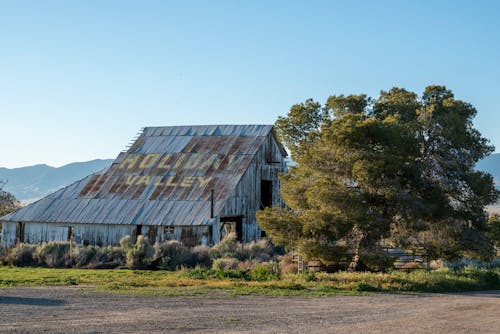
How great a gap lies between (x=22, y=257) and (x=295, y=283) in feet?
65.1

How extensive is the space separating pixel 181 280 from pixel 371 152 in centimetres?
896

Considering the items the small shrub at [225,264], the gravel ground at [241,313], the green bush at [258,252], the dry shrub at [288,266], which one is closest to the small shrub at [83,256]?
the small shrub at [225,264]

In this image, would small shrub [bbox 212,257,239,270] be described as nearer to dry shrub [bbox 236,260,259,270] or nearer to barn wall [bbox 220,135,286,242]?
dry shrub [bbox 236,260,259,270]

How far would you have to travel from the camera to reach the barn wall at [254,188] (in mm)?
44531

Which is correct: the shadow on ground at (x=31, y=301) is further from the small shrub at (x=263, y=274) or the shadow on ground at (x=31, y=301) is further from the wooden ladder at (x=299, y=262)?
the wooden ladder at (x=299, y=262)

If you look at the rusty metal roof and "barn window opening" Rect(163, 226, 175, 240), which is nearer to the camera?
"barn window opening" Rect(163, 226, 175, 240)

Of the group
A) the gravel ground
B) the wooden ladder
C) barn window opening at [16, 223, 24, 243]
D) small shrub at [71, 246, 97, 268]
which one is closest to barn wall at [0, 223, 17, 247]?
barn window opening at [16, 223, 24, 243]

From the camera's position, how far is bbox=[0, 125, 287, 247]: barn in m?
43.2

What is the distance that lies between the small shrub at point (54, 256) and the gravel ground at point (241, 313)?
594 inches

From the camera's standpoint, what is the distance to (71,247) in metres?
39.0

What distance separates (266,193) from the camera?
49.5 meters

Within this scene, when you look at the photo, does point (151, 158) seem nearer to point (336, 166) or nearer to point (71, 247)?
point (71, 247)

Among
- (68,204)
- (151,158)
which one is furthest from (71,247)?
(151,158)

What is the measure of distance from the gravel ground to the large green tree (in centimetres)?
512
